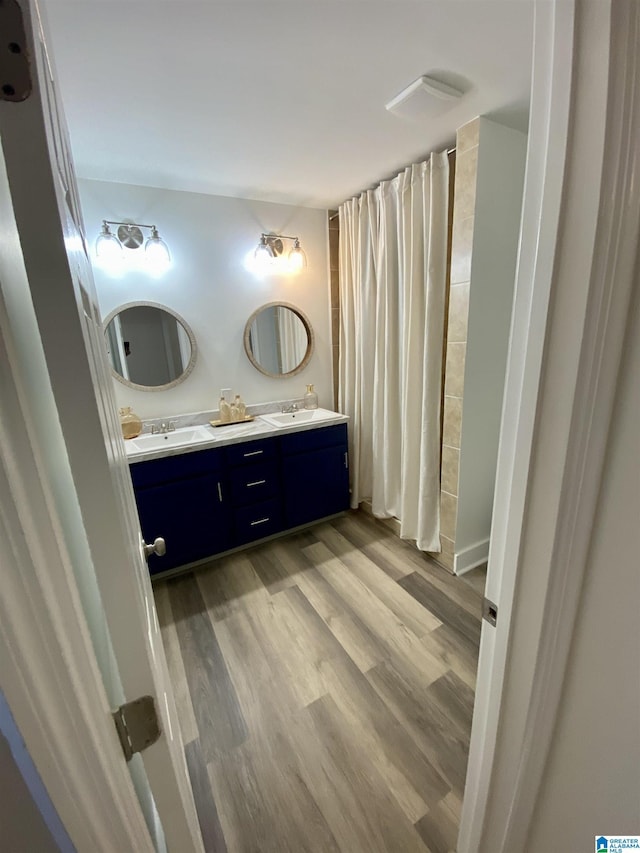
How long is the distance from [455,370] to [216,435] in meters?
1.54

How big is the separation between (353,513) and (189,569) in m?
1.32

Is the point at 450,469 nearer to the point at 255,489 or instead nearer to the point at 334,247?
the point at 255,489

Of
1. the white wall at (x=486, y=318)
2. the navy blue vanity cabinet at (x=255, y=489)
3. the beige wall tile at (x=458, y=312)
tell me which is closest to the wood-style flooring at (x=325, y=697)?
the navy blue vanity cabinet at (x=255, y=489)

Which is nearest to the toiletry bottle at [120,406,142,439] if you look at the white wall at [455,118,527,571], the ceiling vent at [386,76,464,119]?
the white wall at [455,118,527,571]

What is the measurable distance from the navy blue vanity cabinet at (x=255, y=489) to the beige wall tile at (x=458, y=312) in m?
1.31

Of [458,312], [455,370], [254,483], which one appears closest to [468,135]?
[458,312]

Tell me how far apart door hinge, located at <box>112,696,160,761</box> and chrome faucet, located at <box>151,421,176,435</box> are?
2.07 meters

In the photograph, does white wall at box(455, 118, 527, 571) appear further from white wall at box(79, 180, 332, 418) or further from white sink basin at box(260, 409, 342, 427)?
white wall at box(79, 180, 332, 418)

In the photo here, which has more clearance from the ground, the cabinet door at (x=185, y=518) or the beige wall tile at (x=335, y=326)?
the beige wall tile at (x=335, y=326)

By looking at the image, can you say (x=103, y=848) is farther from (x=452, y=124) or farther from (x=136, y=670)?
(x=452, y=124)

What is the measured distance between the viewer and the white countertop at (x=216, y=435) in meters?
1.99

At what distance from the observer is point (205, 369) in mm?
2529

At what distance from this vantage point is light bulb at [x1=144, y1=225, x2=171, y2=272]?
7.20 feet

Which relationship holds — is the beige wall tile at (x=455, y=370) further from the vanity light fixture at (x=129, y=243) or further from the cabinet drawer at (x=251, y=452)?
the vanity light fixture at (x=129, y=243)
